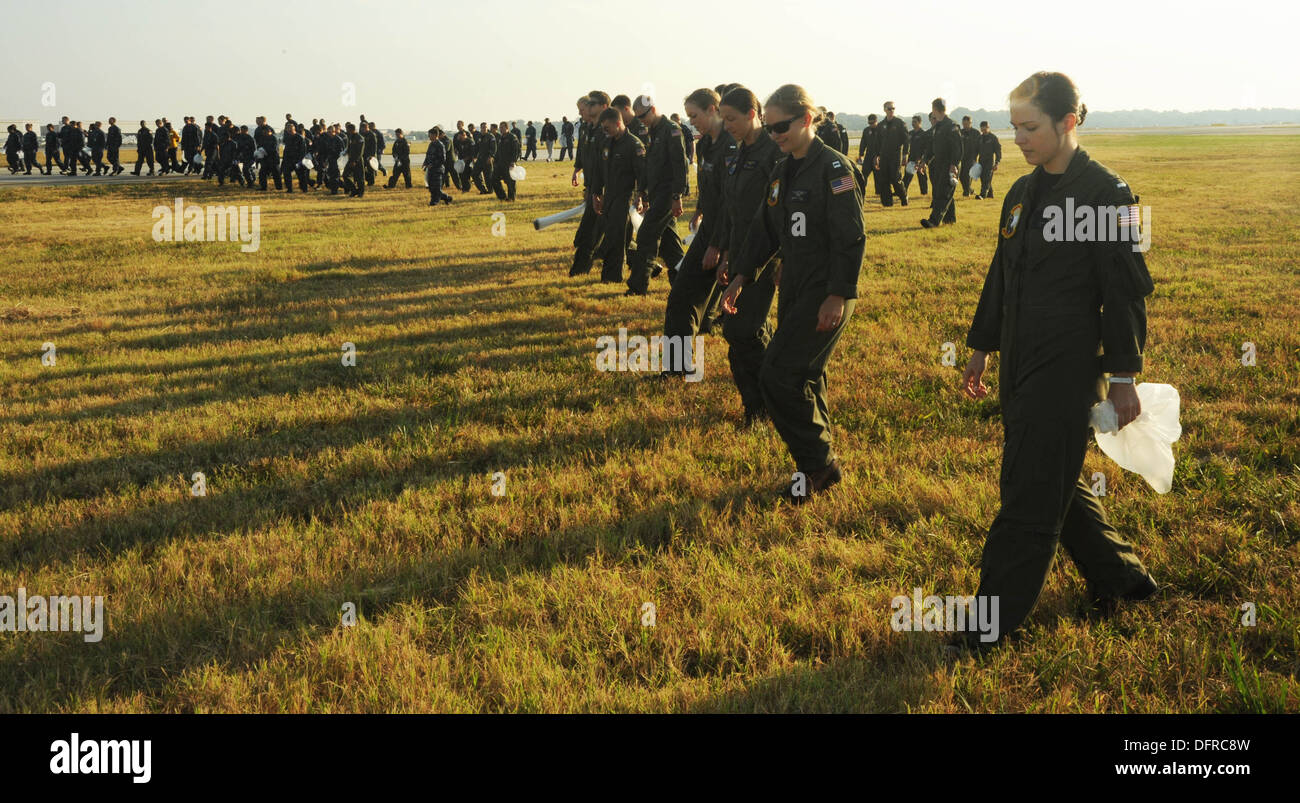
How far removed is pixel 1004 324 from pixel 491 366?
5.70 meters

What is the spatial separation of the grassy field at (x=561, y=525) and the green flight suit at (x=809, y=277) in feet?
1.50

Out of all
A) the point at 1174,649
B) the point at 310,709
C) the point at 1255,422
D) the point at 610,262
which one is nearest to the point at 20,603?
the point at 310,709

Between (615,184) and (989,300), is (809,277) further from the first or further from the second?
(615,184)

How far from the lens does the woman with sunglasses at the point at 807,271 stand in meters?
5.02

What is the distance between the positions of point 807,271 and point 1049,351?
2.00 m

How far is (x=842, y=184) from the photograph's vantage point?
5016 mm

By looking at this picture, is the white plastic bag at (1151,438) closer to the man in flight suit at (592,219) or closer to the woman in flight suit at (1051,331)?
the woman in flight suit at (1051,331)

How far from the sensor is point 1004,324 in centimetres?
364

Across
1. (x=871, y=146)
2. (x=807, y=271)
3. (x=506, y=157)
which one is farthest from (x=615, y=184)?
(x=871, y=146)

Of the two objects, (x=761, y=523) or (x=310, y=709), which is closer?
(x=310, y=709)

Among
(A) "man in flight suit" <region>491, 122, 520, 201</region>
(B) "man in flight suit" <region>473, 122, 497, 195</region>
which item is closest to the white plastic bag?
(A) "man in flight suit" <region>491, 122, 520, 201</region>

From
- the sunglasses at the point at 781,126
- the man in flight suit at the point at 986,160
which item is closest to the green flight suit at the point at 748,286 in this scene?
the sunglasses at the point at 781,126

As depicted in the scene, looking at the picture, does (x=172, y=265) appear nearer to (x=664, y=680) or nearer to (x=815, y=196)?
(x=815, y=196)
